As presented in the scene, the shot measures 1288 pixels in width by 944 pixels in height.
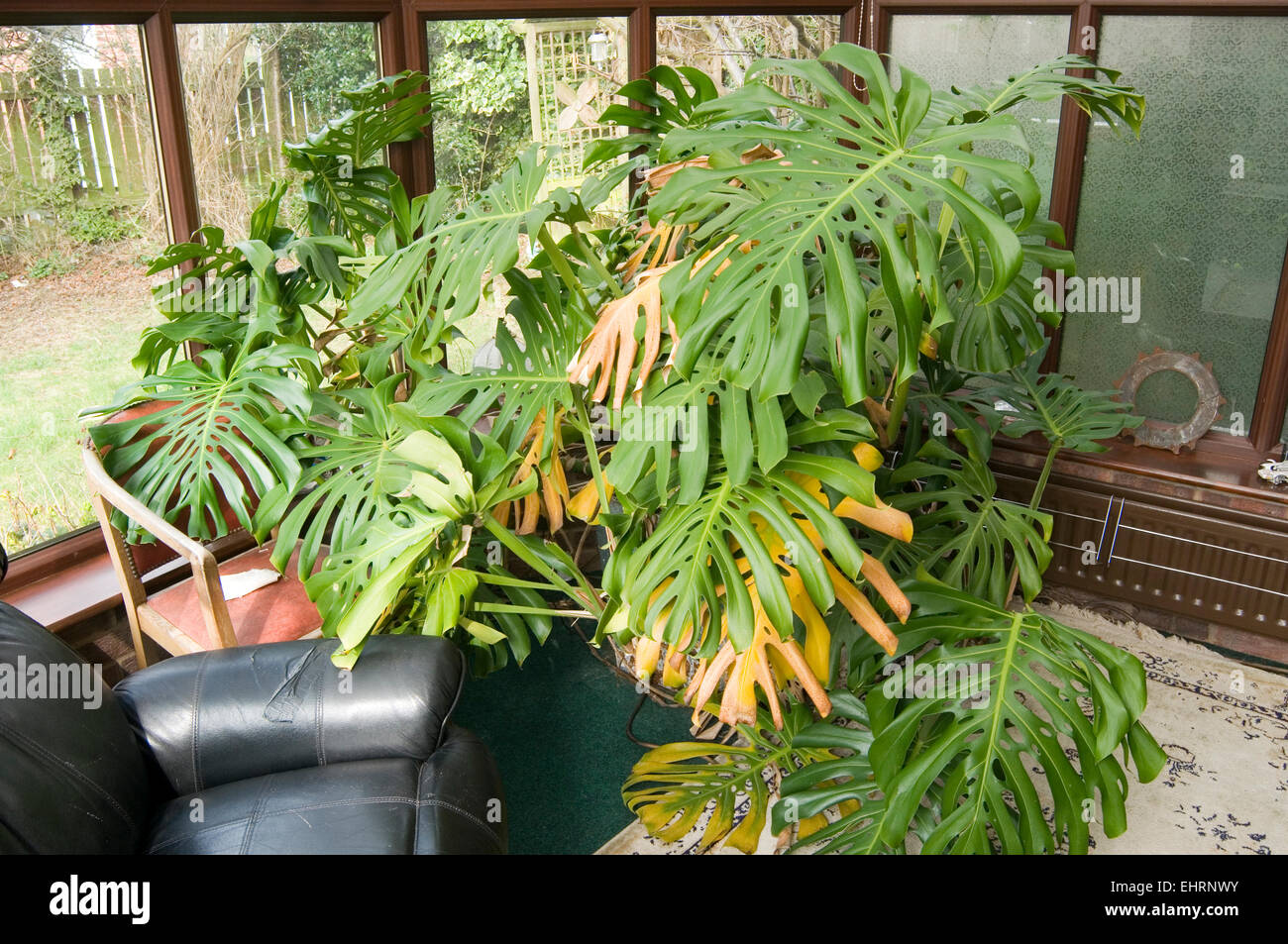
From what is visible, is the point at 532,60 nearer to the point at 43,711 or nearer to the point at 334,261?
the point at 334,261

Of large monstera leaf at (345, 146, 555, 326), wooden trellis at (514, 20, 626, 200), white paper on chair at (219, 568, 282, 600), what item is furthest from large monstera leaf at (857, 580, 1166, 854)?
wooden trellis at (514, 20, 626, 200)

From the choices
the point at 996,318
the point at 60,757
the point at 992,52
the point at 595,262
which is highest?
the point at 992,52

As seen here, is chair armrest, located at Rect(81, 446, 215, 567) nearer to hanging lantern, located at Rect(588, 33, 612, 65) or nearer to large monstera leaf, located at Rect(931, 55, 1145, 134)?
large monstera leaf, located at Rect(931, 55, 1145, 134)

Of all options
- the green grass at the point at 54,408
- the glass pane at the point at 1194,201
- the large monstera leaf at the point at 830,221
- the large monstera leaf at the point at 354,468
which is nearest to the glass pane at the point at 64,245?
the green grass at the point at 54,408

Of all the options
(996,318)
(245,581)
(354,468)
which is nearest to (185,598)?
(245,581)

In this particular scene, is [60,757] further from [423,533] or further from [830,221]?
[830,221]

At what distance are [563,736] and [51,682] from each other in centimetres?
132

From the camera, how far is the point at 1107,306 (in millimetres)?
3338

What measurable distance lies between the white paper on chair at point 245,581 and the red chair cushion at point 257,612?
0.01 m

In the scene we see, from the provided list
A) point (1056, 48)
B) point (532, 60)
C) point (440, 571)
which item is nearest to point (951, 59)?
point (1056, 48)

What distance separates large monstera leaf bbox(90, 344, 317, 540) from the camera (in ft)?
7.38

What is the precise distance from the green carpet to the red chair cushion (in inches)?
23.1

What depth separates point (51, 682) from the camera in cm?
183
